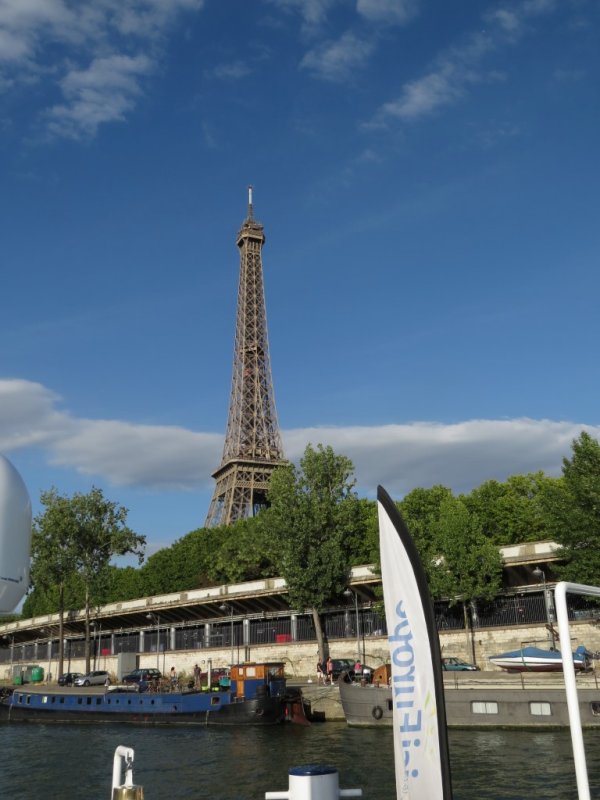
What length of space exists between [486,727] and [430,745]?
27.8 m

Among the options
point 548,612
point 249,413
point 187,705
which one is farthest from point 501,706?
point 249,413

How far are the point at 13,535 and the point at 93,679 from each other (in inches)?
2426

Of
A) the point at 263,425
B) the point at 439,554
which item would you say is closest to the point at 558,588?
the point at 439,554

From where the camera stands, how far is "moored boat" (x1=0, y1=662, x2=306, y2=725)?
129 ft

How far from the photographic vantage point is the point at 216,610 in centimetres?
6881

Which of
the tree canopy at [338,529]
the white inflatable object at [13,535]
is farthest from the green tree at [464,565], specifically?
the white inflatable object at [13,535]

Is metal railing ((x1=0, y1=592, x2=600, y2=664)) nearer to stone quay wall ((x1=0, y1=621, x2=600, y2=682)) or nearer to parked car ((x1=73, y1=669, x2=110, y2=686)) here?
stone quay wall ((x1=0, y1=621, x2=600, y2=682))

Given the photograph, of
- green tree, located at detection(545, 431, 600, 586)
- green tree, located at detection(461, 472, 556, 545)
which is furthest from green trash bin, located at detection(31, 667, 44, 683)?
green tree, located at detection(545, 431, 600, 586)

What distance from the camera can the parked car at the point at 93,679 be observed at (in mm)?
59938

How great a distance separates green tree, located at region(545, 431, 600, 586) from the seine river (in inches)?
497

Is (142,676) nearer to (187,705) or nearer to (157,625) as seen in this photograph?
(157,625)

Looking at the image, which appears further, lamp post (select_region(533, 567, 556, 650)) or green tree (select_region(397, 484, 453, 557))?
green tree (select_region(397, 484, 453, 557))

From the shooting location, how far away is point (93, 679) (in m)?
61.2

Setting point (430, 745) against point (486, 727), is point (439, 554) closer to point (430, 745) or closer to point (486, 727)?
point (486, 727)
